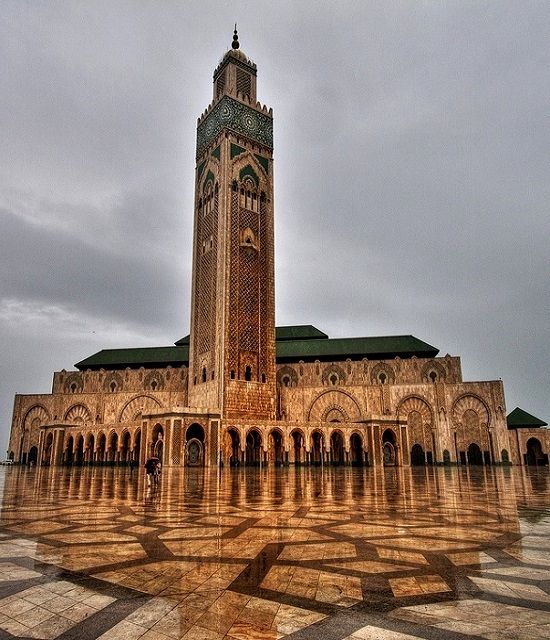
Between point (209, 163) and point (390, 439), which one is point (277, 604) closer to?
point (390, 439)

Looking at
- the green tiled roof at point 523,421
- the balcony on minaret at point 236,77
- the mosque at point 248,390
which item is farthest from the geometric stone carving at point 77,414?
the green tiled roof at point 523,421

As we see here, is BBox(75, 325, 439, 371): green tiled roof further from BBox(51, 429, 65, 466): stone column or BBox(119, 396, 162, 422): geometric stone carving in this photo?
BBox(51, 429, 65, 466): stone column

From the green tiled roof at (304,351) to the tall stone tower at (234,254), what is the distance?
358 inches

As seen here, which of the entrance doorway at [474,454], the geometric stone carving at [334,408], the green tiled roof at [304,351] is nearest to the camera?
the entrance doorway at [474,454]

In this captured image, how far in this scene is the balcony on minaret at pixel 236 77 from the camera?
128 ft

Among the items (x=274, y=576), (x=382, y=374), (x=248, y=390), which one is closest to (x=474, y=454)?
(x=382, y=374)

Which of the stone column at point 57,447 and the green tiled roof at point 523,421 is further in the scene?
the green tiled roof at point 523,421

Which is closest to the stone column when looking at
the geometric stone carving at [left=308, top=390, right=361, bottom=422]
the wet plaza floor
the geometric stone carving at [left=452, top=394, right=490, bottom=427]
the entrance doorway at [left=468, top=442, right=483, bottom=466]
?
the geometric stone carving at [left=308, top=390, right=361, bottom=422]

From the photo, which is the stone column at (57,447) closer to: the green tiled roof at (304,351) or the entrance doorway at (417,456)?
the green tiled roof at (304,351)

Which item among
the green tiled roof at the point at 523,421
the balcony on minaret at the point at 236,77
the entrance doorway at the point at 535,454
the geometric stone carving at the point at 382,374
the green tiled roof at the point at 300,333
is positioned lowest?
the entrance doorway at the point at 535,454

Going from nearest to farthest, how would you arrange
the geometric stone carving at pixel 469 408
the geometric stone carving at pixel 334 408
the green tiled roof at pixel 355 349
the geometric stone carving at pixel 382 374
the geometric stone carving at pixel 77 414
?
the geometric stone carving at pixel 469 408 < the geometric stone carving at pixel 334 408 < the geometric stone carving at pixel 382 374 < the green tiled roof at pixel 355 349 < the geometric stone carving at pixel 77 414

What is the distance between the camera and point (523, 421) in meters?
42.5

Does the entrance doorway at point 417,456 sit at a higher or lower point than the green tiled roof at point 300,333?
lower

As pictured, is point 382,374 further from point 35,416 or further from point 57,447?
point 35,416
